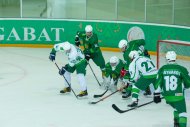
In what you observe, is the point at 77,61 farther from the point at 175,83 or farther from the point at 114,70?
the point at 175,83

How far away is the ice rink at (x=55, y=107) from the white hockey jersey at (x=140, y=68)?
596mm

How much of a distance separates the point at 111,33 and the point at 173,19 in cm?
168

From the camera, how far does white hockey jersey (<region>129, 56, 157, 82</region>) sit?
8078mm

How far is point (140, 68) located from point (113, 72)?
1.32 m

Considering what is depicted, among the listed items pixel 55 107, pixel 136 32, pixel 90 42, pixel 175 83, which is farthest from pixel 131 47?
pixel 136 32

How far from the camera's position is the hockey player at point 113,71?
920 cm

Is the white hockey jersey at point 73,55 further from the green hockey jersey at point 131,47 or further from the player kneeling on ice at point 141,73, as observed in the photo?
the player kneeling on ice at point 141,73

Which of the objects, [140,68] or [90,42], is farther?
[90,42]

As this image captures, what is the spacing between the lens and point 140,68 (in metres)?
8.09

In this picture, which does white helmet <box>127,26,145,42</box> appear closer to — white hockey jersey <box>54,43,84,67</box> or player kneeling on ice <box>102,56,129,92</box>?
player kneeling on ice <box>102,56,129,92</box>

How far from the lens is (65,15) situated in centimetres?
1572

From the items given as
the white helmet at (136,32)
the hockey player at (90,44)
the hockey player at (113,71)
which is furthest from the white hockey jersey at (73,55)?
the white helmet at (136,32)

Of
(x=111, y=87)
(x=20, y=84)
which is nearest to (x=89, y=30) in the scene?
(x=111, y=87)

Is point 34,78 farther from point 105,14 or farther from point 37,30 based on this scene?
point 105,14
